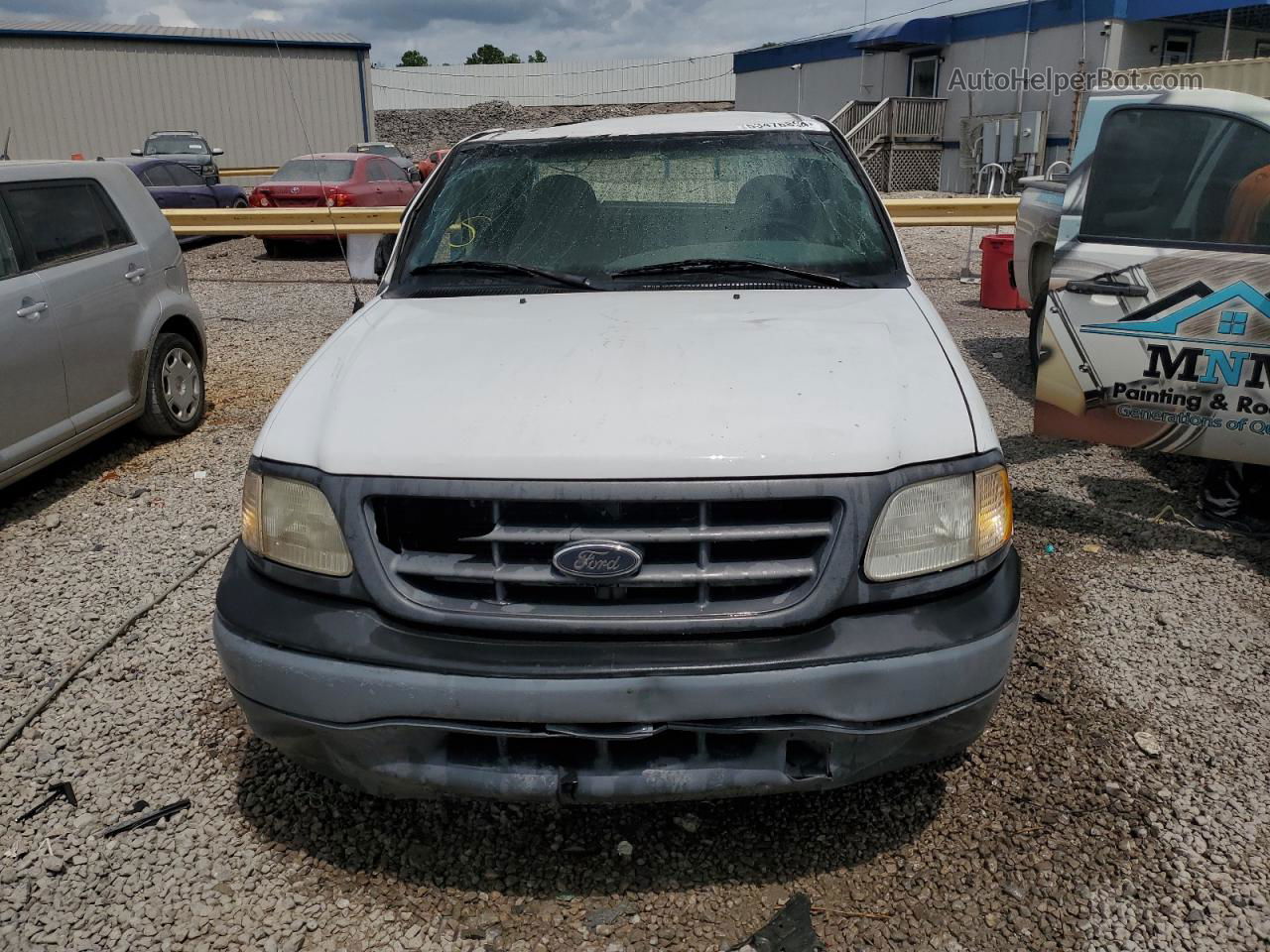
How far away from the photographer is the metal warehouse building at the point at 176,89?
28.3 meters

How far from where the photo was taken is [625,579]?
2242 mm

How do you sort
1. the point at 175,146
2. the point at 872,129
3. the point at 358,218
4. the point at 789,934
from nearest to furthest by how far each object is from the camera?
the point at 789,934
the point at 358,218
the point at 175,146
the point at 872,129

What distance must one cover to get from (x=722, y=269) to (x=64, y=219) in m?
4.15

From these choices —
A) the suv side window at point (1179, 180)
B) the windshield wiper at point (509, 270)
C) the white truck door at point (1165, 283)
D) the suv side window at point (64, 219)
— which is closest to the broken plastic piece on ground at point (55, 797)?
the windshield wiper at point (509, 270)

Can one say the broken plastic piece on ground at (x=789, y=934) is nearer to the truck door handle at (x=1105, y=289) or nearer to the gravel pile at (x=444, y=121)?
the truck door handle at (x=1105, y=289)

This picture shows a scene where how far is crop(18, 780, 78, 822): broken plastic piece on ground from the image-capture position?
2943 mm

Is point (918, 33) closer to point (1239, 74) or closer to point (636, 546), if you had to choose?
point (1239, 74)

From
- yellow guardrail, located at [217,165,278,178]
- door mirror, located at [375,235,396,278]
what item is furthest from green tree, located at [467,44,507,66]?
door mirror, located at [375,235,396,278]

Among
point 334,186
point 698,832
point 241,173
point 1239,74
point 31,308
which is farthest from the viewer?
point 241,173

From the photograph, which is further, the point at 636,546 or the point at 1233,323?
the point at 1233,323

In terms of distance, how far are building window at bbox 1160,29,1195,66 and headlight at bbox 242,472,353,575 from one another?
2453cm

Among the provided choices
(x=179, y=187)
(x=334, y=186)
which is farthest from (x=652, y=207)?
(x=179, y=187)

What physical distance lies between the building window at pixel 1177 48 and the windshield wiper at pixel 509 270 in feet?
76.3

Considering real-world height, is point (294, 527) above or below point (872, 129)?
below
